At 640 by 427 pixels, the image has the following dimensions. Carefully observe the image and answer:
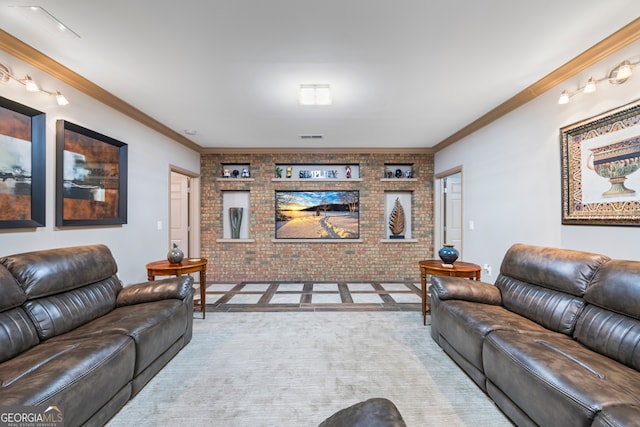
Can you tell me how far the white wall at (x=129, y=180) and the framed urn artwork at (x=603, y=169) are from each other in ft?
13.8

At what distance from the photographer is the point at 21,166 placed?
211cm

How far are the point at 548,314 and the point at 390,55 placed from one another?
96.1 inches

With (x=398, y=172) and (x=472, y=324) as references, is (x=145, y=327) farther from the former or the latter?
(x=398, y=172)

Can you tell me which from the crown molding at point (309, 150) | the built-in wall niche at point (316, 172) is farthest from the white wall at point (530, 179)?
the built-in wall niche at point (316, 172)

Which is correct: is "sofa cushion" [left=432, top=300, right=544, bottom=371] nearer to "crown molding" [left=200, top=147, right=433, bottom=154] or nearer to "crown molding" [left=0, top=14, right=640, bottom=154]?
"crown molding" [left=0, top=14, right=640, bottom=154]

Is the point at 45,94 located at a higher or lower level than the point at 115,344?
higher

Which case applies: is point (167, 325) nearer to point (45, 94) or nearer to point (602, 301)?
point (45, 94)

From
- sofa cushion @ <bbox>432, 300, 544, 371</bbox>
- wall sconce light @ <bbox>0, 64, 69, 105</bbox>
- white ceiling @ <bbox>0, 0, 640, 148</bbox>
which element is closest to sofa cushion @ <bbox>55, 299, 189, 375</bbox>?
wall sconce light @ <bbox>0, 64, 69, 105</bbox>

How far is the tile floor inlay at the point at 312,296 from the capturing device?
3.72m

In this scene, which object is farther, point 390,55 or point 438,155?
point 438,155

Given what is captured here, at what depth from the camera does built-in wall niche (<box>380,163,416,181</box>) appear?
17.2ft

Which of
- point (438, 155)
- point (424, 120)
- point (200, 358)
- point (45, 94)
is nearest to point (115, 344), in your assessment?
point (200, 358)

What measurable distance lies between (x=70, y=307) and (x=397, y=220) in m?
4.75

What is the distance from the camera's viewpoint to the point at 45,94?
7.55ft
